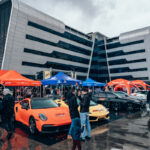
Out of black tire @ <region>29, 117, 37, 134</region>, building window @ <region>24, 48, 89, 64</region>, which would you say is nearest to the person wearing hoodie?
black tire @ <region>29, 117, 37, 134</region>

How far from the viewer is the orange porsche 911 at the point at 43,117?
5504mm

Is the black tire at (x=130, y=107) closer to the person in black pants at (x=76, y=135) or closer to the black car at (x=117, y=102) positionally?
the black car at (x=117, y=102)

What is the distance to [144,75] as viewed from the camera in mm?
44094

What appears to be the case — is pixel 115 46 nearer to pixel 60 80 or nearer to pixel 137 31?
pixel 137 31

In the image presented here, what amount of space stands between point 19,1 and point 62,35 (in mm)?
14294

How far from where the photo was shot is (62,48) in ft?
141

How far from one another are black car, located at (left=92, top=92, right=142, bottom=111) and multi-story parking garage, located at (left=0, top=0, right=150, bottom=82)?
24949 millimetres

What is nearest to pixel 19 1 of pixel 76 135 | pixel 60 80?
pixel 60 80

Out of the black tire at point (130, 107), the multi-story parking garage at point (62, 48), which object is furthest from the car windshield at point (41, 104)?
the multi-story parking garage at point (62, 48)

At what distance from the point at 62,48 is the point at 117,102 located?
33.7 meters

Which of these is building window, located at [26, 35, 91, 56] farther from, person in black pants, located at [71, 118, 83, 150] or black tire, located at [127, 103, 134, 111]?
person in black pants, located at [71, 118, 83, 150]

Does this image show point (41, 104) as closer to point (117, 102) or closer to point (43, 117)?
point (43, 117)

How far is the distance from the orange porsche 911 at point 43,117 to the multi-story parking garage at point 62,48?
2674cm

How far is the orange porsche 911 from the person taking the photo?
5.50 m
